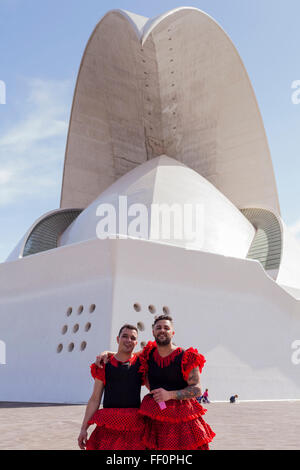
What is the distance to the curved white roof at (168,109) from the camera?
838 inches

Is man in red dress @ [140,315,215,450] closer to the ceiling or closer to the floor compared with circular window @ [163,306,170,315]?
closer to the floor

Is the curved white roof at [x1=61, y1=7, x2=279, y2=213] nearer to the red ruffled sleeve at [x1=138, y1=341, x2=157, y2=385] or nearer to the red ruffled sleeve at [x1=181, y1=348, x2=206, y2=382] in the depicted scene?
the red ruffled sleeve at [x1=138, y1=341, x2=157, y2=385]

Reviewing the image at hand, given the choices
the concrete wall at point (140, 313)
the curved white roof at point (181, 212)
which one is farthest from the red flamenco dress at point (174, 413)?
the curved white roof at point (181, 212)

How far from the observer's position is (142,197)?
15766 mm

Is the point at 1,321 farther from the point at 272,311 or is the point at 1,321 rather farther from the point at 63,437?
the point at 63,437

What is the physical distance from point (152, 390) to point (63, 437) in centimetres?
277

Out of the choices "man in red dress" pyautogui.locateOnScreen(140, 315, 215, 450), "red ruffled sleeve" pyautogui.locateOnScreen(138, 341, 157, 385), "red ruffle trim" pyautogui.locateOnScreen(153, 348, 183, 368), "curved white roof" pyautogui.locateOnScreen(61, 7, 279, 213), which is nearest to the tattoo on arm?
"man in red dress" pyautogui.locateOnScreen(140, 315, 215, 450)

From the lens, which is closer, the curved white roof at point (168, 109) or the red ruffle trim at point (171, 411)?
the red ruffle trim at point (171, 411)

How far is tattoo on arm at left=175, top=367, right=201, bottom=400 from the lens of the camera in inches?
111

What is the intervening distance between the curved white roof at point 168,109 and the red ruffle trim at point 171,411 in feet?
60.2

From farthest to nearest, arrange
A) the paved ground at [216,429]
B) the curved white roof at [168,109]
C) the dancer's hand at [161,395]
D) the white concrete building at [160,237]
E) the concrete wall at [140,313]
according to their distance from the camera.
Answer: the curved white roof at [168,109], the white concrete building at [160,237], the concrete wall at [140,313], the paved ground at [216,429], the dancer's hand at [161,395]

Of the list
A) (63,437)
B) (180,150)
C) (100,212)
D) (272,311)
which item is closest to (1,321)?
(100,212)

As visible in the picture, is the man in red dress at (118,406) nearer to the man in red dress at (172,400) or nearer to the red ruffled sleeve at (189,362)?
the man in red dress at (172,400)

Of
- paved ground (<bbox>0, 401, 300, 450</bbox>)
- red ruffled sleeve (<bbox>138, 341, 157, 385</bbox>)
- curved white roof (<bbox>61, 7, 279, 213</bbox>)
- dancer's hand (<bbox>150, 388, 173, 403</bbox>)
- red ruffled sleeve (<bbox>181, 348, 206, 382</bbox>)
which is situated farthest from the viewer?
curved white roof (<bbox>61, 7, 279, 213</bbox>)
